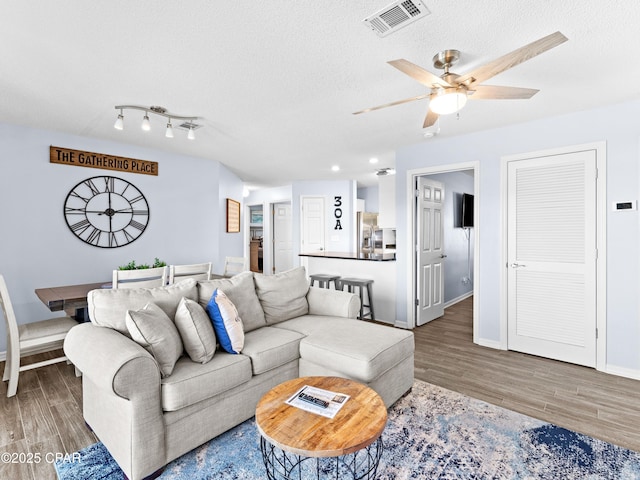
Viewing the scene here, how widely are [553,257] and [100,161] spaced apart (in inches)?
202

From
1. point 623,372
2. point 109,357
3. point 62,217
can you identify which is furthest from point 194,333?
point 623,372

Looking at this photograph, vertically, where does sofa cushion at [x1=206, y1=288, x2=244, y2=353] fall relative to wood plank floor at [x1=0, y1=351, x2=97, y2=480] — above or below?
above

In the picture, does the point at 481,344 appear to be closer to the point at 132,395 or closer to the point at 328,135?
the point at 328,135

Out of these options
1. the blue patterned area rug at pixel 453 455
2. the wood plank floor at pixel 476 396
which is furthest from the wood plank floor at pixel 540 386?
the blue patterned area rug at pixel 453 455

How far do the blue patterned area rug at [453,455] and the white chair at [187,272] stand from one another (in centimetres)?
172

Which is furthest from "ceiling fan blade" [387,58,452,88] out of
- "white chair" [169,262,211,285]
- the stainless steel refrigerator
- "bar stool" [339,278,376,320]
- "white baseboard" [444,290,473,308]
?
the stainless steel refrigerator

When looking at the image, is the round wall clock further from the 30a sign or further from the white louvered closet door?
the white louvered closet door

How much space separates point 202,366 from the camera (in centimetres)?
197

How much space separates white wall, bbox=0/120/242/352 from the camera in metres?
3.43

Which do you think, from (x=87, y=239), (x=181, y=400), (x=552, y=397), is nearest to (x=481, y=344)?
(x=552, y=397)

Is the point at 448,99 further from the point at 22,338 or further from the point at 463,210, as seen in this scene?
the point at 463,210

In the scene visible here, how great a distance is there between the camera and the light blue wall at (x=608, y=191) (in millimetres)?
2918

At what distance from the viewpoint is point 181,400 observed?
68.9 inches

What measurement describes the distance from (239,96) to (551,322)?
3672mm
